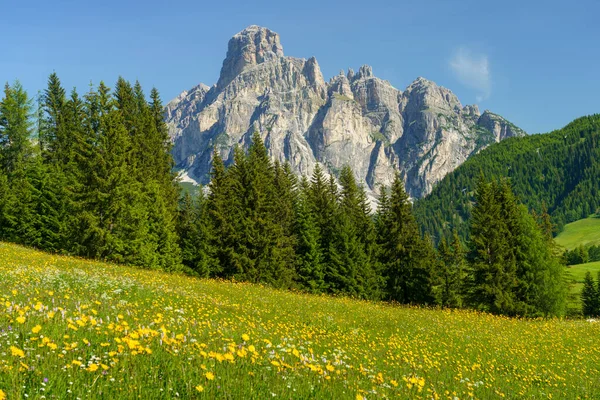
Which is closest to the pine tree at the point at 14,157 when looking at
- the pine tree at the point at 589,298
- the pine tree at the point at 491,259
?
the pine tree at the point at 491,259

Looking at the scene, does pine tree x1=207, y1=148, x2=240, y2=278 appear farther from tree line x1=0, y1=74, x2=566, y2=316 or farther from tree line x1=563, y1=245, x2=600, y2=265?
tree line x1=563, y1=245, x2=600, y2=265

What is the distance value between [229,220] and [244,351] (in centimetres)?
3469

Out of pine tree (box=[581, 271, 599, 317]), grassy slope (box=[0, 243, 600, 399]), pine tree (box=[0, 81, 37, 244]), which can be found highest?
A: pine tree (box=[0, 81, 37, 244])

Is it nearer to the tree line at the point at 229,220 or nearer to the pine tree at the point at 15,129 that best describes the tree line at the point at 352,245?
the tree line at the point at 229,220

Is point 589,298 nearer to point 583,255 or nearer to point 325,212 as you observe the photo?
point 325,212

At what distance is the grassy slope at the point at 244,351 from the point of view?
399cm

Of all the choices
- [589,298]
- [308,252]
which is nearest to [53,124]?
[308,252]

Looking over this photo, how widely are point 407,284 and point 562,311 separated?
14478 millimetres

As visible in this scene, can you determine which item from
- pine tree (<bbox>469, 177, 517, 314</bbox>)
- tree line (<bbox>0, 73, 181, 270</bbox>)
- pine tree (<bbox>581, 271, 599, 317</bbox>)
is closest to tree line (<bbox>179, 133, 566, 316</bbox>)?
pine tree (<bbox>469, 177, 517, 314</bbox>)

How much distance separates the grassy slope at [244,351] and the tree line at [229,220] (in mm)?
12956

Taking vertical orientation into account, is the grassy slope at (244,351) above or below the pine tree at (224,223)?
below

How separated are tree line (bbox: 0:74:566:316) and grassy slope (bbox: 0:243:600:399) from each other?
510 inches

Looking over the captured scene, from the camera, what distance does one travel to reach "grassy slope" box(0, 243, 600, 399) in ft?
13.1

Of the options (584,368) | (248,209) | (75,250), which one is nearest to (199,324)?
(584,368)
